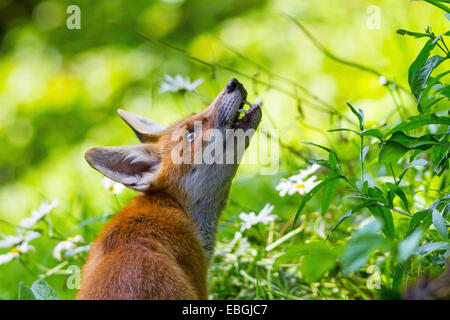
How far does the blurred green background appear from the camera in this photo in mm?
4684

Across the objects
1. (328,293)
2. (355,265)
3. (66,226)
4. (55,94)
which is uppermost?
(55,94)

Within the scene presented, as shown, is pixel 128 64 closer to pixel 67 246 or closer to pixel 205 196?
pixel 67 246

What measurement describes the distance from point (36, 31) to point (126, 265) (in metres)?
5.08

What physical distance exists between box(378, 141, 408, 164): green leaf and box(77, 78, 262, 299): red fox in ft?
2.30

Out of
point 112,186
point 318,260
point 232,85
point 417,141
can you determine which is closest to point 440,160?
point 417,141

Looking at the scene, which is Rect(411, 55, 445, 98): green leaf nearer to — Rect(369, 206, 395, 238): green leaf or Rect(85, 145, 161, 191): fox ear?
Rect(369, 206, 395, 238): green leaf

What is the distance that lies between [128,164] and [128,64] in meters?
3.49

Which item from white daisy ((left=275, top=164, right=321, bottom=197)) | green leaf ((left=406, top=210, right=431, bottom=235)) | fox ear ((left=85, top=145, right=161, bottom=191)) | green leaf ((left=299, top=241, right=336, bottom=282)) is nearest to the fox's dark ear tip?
fox ear ((left=85, top=145, right=161, bottom=191))

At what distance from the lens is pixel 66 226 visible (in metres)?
3.21

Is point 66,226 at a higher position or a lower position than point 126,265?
higher

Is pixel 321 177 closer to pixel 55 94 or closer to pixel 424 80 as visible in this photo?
pixel 424 80

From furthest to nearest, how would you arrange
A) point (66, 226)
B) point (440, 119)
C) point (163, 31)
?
point (163, 31) < point (66, 226) < point (440, 119)
